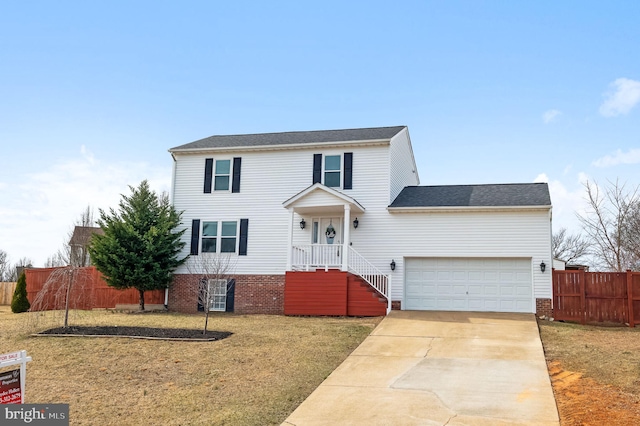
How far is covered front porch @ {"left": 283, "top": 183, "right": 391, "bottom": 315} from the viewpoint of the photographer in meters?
17.1

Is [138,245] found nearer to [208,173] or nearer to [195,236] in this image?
[195,236]

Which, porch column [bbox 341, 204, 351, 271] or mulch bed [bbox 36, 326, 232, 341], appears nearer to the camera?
mulch bed [bbox 36, 326, 232, 341]

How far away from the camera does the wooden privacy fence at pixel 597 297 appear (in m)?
15.9

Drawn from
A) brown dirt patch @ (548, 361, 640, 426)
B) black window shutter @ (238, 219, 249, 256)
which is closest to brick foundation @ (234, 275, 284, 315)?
black window shutter @ (238, 219, 249, 256)

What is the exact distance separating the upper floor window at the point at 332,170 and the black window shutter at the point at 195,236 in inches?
210

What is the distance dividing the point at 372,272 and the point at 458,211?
3.61 metres

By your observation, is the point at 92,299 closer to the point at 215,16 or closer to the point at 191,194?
the point at 191,194

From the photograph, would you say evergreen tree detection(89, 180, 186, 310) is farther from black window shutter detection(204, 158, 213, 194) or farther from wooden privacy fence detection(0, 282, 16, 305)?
wooden privacy fence detection(0, 282, 16, 305)

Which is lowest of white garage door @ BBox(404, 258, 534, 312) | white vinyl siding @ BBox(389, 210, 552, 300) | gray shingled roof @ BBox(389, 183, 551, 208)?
white garage door @ BBox(404, 258, 534, 312)

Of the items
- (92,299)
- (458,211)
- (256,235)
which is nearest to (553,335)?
(458,211)

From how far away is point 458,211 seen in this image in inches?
702

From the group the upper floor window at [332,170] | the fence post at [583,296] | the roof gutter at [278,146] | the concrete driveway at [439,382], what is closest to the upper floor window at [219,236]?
the roof gutter at [278,146]

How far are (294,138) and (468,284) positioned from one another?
8802mm

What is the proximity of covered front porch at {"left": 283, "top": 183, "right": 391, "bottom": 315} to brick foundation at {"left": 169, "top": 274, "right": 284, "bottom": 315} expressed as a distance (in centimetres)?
143
